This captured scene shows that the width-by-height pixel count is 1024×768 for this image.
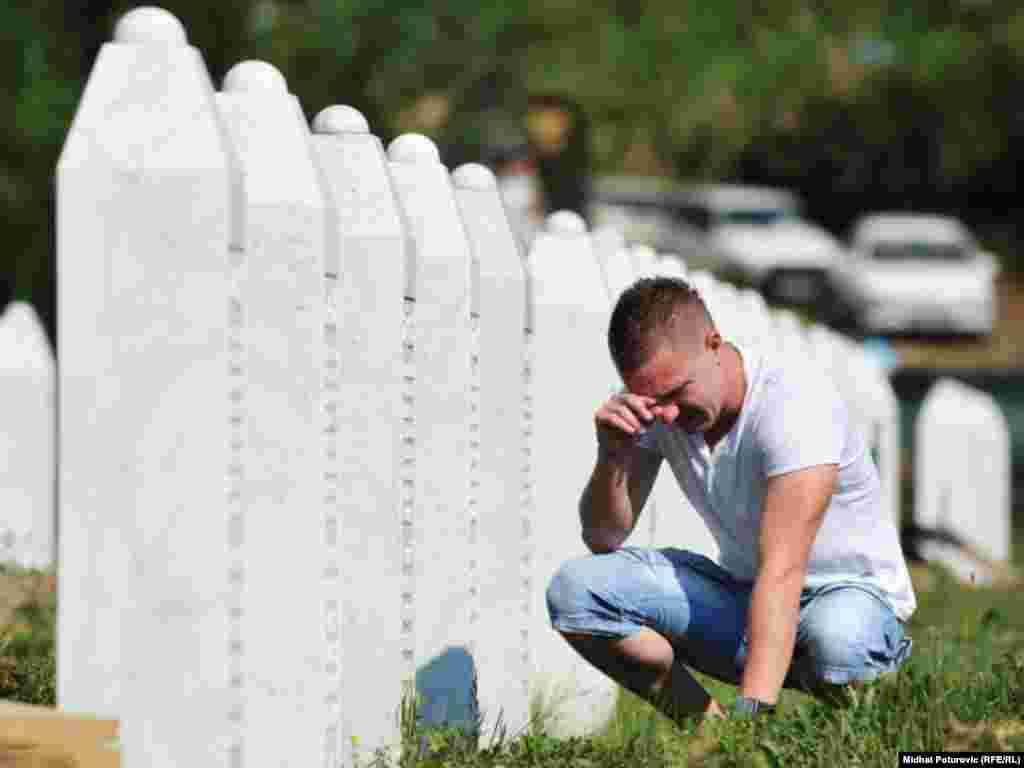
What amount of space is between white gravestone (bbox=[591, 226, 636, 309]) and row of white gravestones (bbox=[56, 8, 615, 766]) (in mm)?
1123

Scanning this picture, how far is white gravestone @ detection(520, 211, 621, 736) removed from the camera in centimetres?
477

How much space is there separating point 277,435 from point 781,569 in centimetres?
108

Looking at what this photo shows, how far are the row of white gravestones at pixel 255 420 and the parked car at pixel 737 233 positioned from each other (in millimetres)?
24777

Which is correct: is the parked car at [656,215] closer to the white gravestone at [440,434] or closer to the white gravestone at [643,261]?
the white gravestone at [643,261]

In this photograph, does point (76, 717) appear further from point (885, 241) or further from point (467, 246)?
point (885, 241)

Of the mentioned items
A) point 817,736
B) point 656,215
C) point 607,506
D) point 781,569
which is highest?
point 656,215

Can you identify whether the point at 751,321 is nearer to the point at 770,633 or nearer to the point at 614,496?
the point at 614,496

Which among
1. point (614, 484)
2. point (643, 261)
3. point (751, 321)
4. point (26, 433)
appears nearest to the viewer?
point (614, 484)

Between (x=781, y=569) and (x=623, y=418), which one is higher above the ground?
(x=623, y=418)

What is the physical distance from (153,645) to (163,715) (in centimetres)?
10

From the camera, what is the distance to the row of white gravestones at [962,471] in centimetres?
1118

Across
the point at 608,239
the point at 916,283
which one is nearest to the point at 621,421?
the point at 608,239

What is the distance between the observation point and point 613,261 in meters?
5.53

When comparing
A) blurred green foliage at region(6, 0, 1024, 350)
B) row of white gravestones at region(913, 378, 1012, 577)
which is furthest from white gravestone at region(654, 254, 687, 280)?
blurred green foliage at region(6, 0, 1024, 350)
